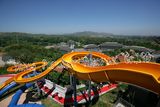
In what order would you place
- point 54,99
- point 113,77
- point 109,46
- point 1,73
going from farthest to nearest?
point 109,46 < point 1,73 < point 54,99 < point 113,77

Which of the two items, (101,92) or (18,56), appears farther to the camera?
(18,56)

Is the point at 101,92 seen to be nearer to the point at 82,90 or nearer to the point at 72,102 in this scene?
the point at 82,90

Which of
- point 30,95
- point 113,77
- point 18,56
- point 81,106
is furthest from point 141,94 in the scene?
point 18,56

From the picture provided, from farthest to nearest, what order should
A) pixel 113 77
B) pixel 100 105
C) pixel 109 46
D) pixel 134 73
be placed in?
pixel 109 46 → pixel 100 105 → pixel 113 77 → pixel 134 73

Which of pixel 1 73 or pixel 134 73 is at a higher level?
pixel 134 73

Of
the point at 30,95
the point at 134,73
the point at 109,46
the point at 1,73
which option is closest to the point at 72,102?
the point at 30,95

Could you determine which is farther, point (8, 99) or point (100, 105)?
point (8, 99)

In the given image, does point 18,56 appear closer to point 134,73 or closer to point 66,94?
point 66,94

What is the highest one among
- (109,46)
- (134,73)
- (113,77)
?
(134,73)

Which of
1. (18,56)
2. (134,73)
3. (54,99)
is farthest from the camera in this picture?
(18,56)
